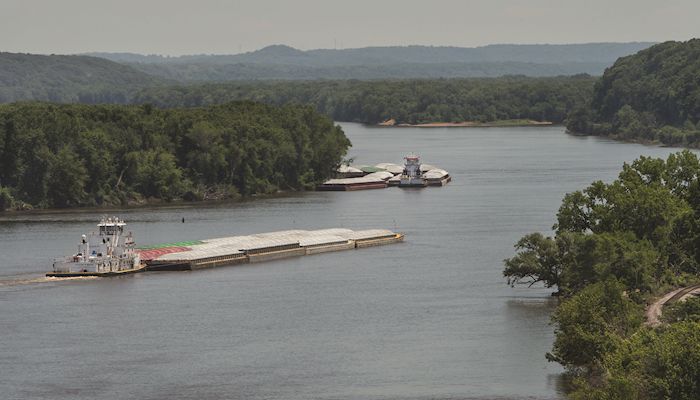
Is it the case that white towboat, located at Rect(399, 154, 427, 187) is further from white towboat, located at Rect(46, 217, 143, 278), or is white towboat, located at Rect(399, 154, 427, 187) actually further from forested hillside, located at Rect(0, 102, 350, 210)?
white towboat, located at Rect(46, 217, 143, 278)

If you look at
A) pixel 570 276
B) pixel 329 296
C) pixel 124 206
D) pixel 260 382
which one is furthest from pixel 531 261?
pixel 124 206

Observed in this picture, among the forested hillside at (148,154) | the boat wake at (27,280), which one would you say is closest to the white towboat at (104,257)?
the boat wake at (27,280)

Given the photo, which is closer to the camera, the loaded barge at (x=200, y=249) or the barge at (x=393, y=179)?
the loaded barge at (x=200, y=249)

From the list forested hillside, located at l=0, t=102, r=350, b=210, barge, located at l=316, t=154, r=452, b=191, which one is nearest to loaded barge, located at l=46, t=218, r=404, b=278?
forested hillside, located at l=0, t=102, r=350, b=210

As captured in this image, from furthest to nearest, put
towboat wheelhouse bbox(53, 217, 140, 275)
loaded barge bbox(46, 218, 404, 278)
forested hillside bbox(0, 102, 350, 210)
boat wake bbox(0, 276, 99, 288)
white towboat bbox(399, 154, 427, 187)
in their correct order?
white towboat bbox(399, 154, 427, 187) < forested hillside bbox(0, 102, 350, 210) < loaded barge bbox(46, 218, 404, 278) < towboat wheelhouse bbox(53, 217, 140, 275) < boat wake bbox(0, 276, 99, 288)

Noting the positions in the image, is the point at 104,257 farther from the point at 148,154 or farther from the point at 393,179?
the point at 393,179

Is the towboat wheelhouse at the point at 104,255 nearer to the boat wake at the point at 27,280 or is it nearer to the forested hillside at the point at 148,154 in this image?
the boat wake at the point at 27,280
